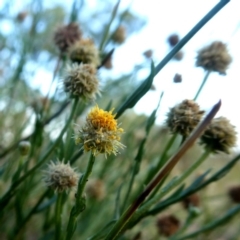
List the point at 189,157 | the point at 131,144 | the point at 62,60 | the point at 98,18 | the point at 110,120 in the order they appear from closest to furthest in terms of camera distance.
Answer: the point at 110,120 → the point at 62,60 → the point at 131,144 → the point at 189,157 → the point at 98,18

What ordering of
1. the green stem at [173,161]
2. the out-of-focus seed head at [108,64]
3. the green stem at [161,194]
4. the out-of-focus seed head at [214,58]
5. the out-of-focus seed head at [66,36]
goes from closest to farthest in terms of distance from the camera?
1. the green stem at [173,161]
2. the green stem at [161,194]
3. the out-of-focus seed head at [214,58]
4. the out-of-focus seed head at [66,36]
5. the out-of-focus seed head at [108,64]

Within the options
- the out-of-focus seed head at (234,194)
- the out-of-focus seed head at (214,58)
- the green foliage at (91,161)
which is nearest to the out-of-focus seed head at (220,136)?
the green foliage at (91,161)

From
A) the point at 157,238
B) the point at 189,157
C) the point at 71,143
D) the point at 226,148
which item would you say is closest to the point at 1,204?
the point at 71,143

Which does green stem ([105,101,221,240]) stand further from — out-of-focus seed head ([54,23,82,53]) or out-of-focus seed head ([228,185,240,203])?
out-of-focus seed head ([228,185,240,203])

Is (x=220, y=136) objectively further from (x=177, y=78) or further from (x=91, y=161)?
(x=91, y=161)

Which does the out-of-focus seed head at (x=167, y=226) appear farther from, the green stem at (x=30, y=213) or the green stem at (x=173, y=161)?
the green stem at (x=173, y=161)

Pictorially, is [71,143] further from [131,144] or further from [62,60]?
[131,144]

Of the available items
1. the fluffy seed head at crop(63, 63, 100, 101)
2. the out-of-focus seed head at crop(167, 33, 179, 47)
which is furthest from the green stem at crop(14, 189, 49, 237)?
the out-of-focus seed head at crop(167, 33, 179, 47)
